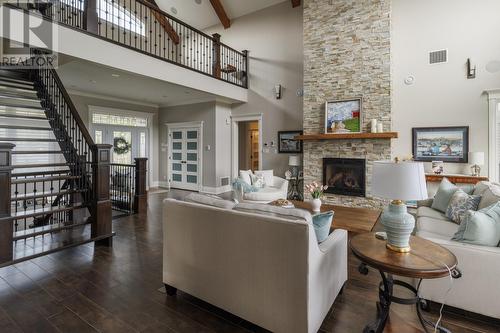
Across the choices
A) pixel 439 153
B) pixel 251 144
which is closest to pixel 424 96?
pixel 439 153

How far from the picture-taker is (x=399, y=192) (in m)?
1.69

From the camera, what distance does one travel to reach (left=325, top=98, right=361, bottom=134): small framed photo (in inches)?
222

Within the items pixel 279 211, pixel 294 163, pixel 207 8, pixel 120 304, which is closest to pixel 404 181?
pixel 279 211

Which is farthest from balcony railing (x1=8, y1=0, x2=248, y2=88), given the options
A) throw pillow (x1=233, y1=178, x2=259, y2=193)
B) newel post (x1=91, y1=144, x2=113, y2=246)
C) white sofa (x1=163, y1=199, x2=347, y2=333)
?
white sofa (x1=163, y1=199, x2=347, y2=333)

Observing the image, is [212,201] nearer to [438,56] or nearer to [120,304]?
[120,304]

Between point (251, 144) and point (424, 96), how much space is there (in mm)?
5733

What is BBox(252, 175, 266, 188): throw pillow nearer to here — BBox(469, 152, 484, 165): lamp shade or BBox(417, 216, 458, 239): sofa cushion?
BBox(417, 216, 458, 239): sofa cushion

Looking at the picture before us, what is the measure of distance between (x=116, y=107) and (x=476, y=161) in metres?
8.73

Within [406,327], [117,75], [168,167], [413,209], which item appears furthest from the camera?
[168,167]

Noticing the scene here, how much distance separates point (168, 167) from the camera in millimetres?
8742

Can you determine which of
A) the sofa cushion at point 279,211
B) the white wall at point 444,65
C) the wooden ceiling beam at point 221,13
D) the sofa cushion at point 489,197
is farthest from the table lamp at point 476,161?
the wooden ceiling beam at point 221,13

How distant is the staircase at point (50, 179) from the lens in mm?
2689

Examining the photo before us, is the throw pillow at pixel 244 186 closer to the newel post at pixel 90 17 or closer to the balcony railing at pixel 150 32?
the balcony railing at pixel 150 32

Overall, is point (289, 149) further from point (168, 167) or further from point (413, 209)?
point (168, 167)
